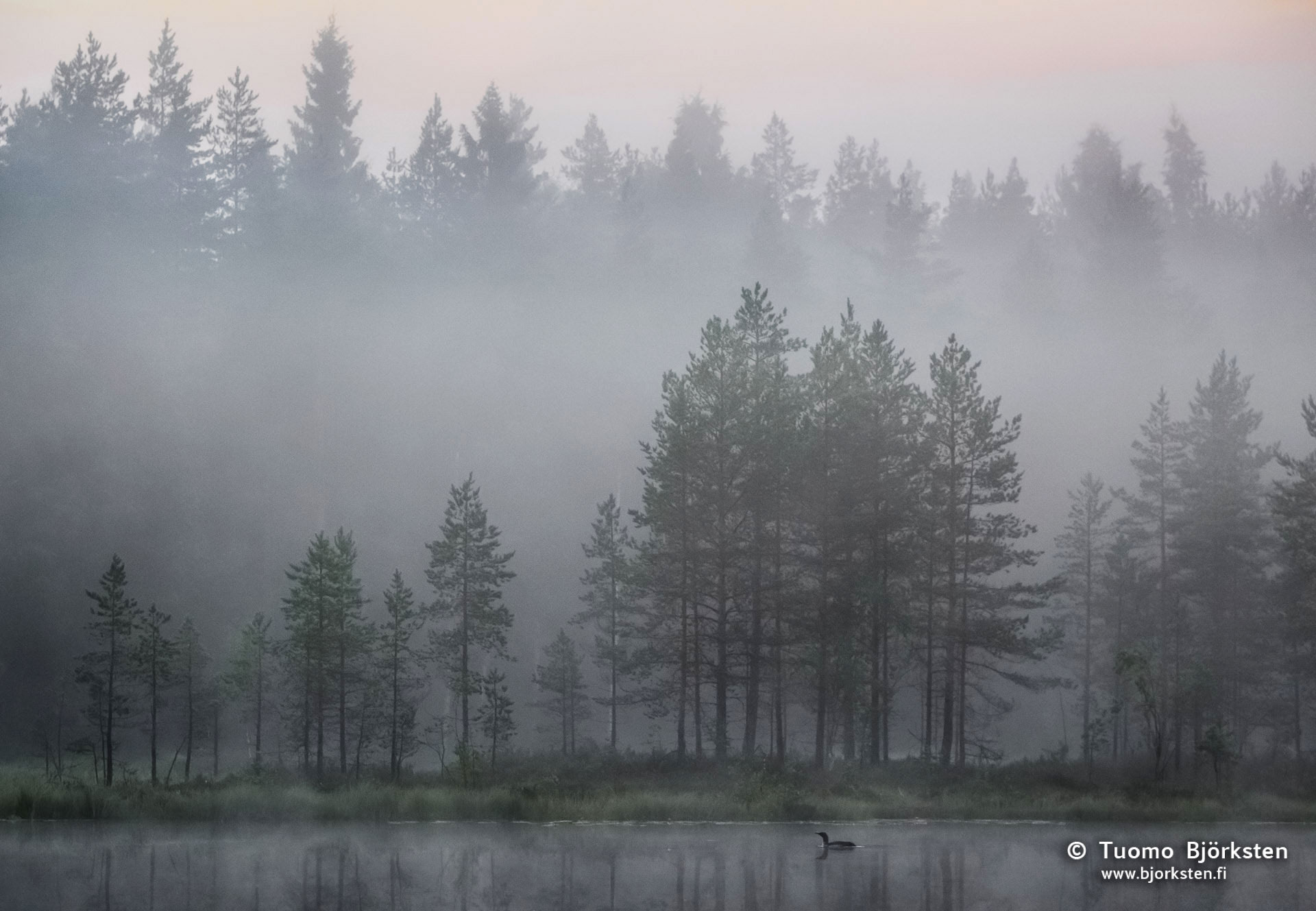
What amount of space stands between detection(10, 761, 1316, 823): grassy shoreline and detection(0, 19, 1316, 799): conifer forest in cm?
235

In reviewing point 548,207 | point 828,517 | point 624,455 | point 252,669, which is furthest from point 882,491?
point 548,207

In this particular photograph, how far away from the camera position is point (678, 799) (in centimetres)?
2764

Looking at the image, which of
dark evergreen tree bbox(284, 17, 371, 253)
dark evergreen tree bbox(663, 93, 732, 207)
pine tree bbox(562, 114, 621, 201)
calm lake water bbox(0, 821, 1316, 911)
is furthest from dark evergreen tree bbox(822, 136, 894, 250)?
calm lake water bbox(0, 821, 1316, 911)

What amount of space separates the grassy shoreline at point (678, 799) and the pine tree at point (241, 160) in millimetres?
61619

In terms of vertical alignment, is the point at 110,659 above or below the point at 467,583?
below

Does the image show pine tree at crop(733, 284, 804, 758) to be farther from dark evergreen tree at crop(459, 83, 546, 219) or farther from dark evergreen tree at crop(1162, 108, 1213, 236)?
dark evergreen tree at crop(1162, 108, 1213, 236)

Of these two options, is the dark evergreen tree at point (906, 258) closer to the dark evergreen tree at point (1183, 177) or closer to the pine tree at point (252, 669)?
the dark evergreen tree at point (1183, 177)

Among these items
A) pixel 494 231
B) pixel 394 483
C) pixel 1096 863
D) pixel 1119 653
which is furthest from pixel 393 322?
pixel 1096 863

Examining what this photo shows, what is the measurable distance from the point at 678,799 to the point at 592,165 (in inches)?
3661

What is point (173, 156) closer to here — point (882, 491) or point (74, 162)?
point (74, 162)

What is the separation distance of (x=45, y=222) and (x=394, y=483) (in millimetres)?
33015

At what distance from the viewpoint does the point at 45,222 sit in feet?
276

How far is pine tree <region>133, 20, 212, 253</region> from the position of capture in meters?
84.2

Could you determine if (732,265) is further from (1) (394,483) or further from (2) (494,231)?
(1) (394,483)
